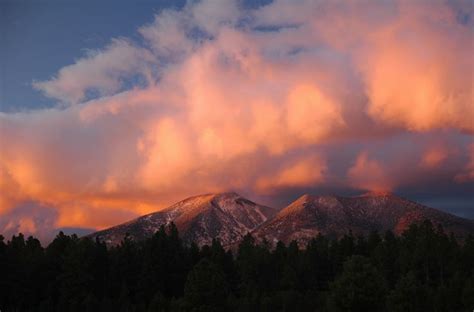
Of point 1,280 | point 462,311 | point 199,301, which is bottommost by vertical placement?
point 462,311

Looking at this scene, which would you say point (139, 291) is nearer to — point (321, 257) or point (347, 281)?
point (321, 257)

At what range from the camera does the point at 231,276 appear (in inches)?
4747

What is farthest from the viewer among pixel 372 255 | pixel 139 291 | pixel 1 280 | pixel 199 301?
pixel 372 255

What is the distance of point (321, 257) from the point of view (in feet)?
432

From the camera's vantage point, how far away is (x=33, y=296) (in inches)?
3780

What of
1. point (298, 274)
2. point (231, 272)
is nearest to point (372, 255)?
point (298, 274)

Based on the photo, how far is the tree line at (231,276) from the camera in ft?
228

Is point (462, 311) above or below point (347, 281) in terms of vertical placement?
below

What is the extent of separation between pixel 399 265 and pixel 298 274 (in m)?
21.9

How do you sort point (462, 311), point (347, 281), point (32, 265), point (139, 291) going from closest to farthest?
point (347, 281) < point (462, 311) < point (32, 265) < point (139, 291)

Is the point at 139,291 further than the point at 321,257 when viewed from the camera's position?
No

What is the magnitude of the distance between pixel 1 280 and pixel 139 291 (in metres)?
25.7

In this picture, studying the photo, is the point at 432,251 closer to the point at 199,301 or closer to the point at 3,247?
the point at 199,301

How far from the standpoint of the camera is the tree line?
69.6 meters
